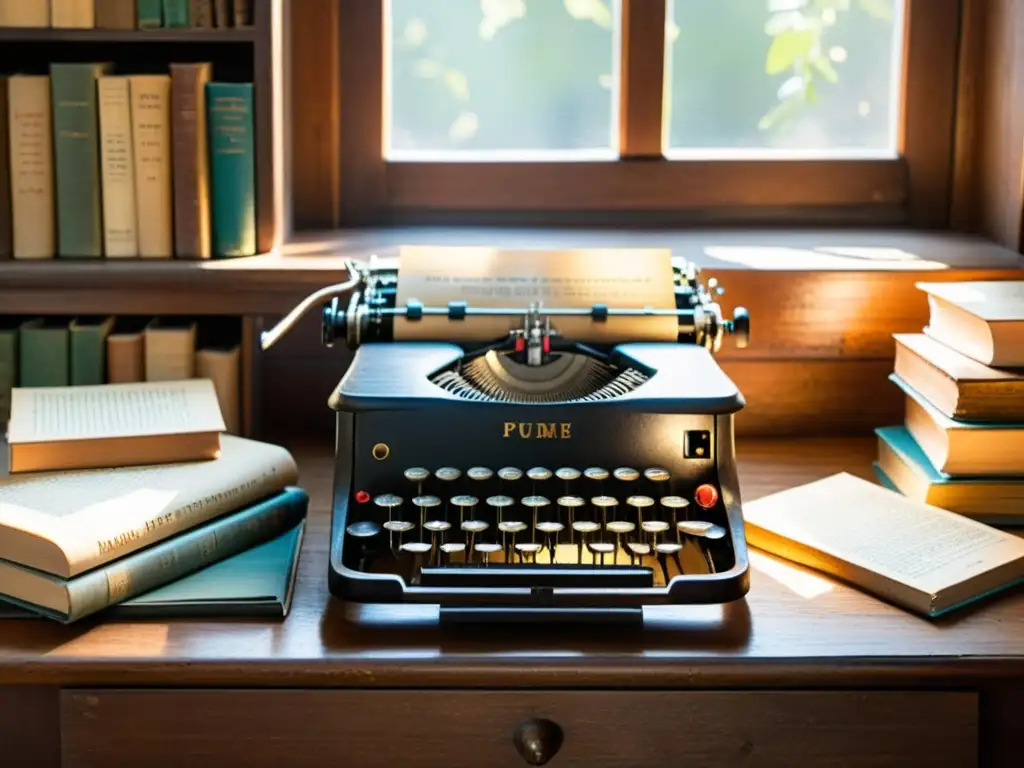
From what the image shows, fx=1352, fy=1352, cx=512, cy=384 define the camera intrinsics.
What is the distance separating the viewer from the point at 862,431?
1816 mm

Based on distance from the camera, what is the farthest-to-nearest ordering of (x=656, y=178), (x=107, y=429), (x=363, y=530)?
1. (x=656, y=178)
2. (x=107, y=429)
3. (x=363, y=530)

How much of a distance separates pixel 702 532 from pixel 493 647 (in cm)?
23

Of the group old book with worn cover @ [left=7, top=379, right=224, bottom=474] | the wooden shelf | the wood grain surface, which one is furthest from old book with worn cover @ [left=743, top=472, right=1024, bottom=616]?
the wooden shelf

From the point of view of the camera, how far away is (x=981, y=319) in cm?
146

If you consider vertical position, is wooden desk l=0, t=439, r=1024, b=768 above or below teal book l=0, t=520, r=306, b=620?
below

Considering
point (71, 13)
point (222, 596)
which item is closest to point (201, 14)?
point (71, 13)

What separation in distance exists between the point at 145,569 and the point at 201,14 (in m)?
0.77

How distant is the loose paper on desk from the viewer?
150cm

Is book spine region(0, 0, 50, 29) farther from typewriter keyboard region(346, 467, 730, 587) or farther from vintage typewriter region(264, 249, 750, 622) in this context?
typewriter keyboard region(346, 467, 730, 587)

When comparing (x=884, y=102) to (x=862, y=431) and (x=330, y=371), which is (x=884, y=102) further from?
(x=330, y=371)

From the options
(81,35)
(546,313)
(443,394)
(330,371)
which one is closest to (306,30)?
(81,35)

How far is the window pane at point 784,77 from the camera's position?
2.03 meters

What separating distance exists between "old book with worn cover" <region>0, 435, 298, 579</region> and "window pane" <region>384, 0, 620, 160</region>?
2.43 ft

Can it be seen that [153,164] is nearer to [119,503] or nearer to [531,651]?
[119,503]
